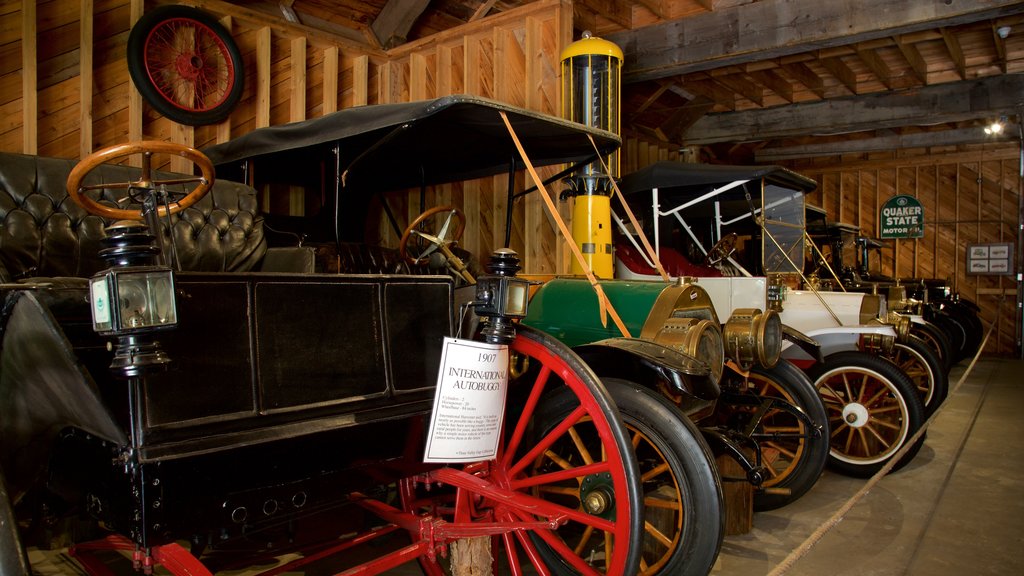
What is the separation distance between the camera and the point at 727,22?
5441mm

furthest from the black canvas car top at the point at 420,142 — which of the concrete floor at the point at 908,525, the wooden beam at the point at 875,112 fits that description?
the wooden beam at the point at 875,112

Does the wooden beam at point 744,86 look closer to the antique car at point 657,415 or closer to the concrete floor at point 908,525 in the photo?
the concrete floor at point 908,525

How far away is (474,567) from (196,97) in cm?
404

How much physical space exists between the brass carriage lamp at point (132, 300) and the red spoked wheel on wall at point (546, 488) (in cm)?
100

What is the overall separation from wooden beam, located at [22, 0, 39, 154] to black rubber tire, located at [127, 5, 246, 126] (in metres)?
0.52

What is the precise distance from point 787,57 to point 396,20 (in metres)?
4.09

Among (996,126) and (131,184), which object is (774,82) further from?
(131,184)

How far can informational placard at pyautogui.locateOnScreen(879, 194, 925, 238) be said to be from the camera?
1110 cm

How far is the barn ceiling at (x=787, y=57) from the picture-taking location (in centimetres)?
505

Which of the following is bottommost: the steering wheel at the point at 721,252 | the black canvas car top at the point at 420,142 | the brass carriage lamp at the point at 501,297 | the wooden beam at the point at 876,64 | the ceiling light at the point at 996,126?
the brass carriage lamp at the point at 501,297

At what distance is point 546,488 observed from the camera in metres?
2.21

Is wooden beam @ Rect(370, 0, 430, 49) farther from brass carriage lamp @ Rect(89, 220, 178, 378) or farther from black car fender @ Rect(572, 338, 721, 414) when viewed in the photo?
brass carriage lamp @ Rect(89, 220, 178, 378)

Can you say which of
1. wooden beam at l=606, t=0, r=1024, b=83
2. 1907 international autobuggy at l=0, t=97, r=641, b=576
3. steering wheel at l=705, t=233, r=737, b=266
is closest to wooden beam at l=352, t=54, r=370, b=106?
wooden beam at l=606, t=0, r=1024, b=83

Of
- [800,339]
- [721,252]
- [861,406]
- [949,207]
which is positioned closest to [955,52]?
[721,252]
